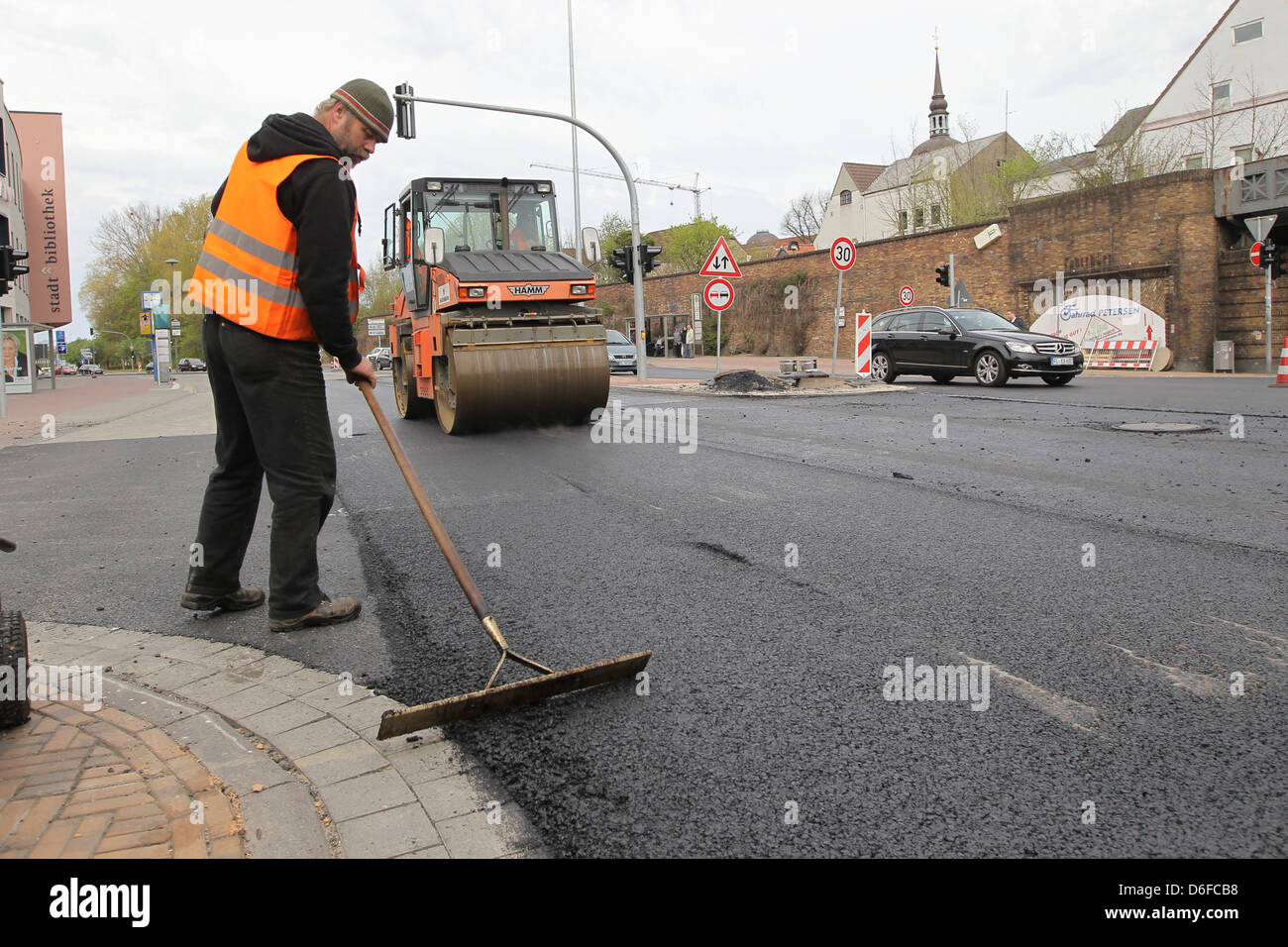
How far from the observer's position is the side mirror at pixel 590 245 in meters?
12.7

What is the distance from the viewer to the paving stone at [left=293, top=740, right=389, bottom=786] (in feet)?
8.45

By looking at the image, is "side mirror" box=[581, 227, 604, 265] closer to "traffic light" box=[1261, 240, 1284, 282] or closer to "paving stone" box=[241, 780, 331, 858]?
"paving stone" box=[241, 780, 331, 858]

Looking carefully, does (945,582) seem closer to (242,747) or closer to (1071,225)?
(242,747)

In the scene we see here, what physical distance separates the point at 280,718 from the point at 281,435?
1301mm

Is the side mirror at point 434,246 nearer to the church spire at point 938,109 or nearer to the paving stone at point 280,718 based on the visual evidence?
the paving stone at point 280,718

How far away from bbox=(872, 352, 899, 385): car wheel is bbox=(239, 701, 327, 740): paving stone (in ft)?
58.1

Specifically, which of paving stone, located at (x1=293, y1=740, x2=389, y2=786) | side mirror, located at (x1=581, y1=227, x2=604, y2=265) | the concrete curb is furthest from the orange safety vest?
side mirror, located at (x1=581, y1=227, x2=604, y2=265)

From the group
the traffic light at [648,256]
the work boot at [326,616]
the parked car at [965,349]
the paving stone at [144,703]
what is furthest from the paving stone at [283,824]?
the traffic light at [648,256]

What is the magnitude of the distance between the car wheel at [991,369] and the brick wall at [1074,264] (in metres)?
10.4

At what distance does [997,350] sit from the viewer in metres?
17.6

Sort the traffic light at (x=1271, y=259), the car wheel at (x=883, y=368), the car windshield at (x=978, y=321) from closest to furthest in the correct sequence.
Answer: the car windshield at (x=978, y=321) < the car wheel at (x=883, y=368) < the traffic light at (x=1271, y=259)

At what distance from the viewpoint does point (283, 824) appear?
2.32 m
